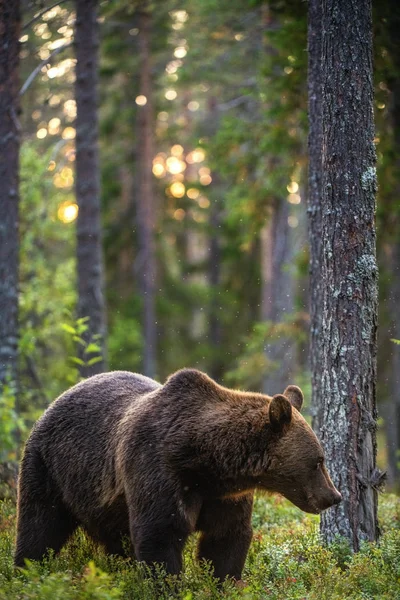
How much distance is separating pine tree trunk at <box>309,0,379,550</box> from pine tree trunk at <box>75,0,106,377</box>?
816 cm

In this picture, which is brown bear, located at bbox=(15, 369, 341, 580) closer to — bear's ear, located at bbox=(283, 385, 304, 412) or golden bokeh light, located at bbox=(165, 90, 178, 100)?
bear's ear, located at bbox=(283, 385, 304, 412)

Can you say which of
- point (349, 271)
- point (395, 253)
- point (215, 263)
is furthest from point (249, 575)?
point (215, 263)

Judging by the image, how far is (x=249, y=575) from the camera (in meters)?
7.05

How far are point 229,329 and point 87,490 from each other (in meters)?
25.5

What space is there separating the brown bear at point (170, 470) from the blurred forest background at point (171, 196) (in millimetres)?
4216

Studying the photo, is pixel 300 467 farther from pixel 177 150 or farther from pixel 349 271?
pixel 177 150

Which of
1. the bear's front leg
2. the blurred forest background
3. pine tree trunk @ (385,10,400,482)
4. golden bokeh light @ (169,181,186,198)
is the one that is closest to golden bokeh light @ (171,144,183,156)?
the blurred forest background

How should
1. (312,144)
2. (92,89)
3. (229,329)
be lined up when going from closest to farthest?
1. (312,144)
2. (92,89)
3. (229,329)

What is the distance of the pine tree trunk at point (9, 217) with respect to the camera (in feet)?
42.8

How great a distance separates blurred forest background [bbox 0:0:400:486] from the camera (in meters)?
14.5

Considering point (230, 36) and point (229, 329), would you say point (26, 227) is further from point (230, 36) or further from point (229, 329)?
point (229, 329)

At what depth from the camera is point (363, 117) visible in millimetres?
7445

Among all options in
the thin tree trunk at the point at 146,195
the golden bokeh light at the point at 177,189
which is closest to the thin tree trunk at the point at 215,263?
the golden bokeh light at the point at 177,189

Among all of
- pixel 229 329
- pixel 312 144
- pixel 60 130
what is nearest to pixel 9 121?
pixel 312 144
